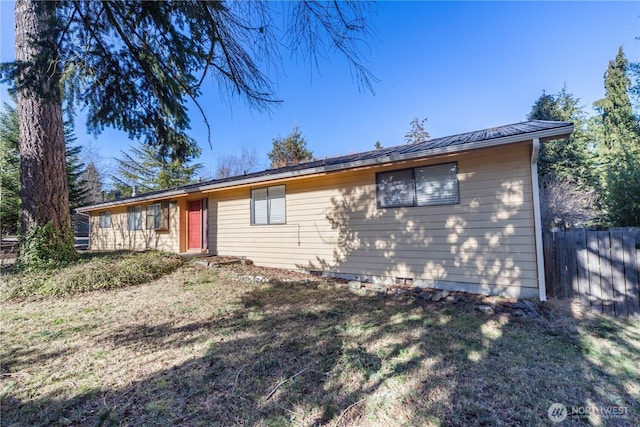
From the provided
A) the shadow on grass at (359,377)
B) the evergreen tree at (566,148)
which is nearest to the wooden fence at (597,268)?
the shadow on grass at (359,377)

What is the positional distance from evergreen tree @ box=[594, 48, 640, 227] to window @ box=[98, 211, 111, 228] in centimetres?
2088

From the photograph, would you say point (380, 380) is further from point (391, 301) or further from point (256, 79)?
point (256, 79)

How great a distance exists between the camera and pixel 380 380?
269cm

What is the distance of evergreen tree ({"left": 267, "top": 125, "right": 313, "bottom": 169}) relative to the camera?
22047 mm

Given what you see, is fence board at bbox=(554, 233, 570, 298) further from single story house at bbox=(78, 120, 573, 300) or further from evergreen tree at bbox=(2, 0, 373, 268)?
evergreen tree at bbox=(2, 0, 373, 268)

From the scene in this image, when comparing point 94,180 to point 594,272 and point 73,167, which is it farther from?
point 594,272

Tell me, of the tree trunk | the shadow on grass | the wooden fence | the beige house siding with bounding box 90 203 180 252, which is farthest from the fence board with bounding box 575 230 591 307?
the beige house siding with bounding box 90 203 180 252

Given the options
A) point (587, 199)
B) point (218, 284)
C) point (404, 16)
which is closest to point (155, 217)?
point (218, 284)

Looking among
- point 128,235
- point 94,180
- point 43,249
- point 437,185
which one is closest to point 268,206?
point 437,185

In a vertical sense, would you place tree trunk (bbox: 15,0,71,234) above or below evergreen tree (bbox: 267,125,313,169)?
below

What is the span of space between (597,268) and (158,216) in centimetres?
1355

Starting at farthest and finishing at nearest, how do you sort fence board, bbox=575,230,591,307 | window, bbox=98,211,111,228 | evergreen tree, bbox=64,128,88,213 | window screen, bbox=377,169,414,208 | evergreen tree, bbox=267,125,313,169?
evergreen tree, bbox=267,125,313,169, evergreen tree, bbox=64,128,88,213, window, bbox=98,211,111,228, window screen, bbox=377,169,414,208, fence board, bbox=575,230,591,307

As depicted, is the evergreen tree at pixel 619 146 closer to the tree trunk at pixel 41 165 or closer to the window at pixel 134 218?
the tree trunk at pixel 41 165

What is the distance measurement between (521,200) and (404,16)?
3.57 m
